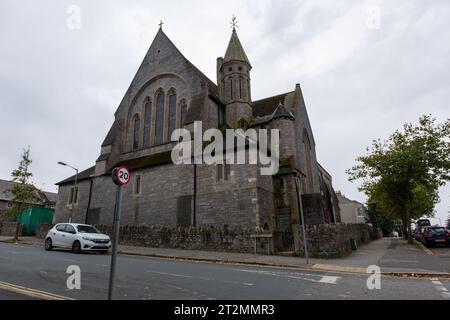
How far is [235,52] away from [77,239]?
2381 centimetres

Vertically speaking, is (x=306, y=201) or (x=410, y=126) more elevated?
(x=410, y=126)

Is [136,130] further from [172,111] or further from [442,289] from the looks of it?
[442,289]

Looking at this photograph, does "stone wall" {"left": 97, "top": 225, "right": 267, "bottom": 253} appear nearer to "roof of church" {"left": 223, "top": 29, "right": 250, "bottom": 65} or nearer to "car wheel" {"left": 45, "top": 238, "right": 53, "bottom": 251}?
"car wheel" {"left": 45, "top": 238, "right": 53, "bottom": 251}

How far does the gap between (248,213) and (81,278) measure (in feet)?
41.3

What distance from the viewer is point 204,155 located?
22281 millimetres

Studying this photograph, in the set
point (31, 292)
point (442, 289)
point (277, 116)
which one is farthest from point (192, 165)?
point (442, 289)

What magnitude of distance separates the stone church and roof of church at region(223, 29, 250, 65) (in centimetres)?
11

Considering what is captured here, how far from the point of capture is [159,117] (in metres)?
29.2

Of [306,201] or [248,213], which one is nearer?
[248,213]

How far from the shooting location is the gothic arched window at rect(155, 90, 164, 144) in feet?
92.9
